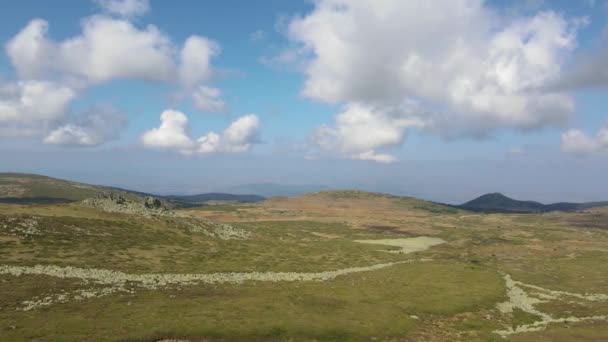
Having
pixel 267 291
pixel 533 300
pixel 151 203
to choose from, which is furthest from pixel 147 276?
pixel 151 203

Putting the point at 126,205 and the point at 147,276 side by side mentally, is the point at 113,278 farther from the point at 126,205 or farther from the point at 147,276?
the point at 126,205

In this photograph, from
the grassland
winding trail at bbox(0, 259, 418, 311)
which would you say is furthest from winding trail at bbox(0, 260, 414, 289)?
the grassland

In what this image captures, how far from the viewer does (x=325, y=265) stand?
97.2 m

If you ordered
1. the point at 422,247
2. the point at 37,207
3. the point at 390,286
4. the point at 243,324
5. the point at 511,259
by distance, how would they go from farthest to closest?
the point at 422,247 < the point at 511,259 < the point at 37,207 < the point at 390,286 < the point at 243,324

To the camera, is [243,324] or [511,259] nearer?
[243,324]

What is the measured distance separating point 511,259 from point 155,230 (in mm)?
99691

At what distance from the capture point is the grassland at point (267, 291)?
4497 cm

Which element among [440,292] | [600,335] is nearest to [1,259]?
[440,292]

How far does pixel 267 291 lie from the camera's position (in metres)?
63.7

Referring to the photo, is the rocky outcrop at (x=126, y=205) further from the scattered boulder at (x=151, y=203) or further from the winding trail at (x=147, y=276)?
the winding trail at (x=147, y=276)

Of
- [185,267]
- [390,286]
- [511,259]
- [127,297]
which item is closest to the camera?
[127,297]

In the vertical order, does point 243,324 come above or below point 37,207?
below

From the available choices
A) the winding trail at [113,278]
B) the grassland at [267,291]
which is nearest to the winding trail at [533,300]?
the grassland at [267,291]

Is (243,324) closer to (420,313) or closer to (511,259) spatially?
(420,313)
